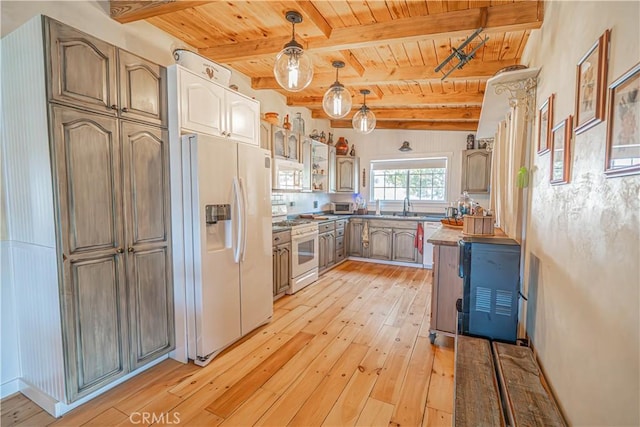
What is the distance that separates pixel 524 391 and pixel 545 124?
1492 mm

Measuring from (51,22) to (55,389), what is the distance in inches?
86.2

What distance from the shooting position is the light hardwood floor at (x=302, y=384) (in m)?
1.81

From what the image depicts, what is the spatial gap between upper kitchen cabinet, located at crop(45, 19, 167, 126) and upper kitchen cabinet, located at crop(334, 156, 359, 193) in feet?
13.3

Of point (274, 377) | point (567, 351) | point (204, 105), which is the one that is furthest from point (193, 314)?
point (567, 351)

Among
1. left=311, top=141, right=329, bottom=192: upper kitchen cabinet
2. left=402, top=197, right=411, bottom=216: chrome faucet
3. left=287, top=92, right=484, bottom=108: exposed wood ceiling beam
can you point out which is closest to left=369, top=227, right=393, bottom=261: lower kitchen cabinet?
left=402, top=197, right=411, bottom=216: chrome faucet

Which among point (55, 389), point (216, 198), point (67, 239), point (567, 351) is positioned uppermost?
point (216, 198)

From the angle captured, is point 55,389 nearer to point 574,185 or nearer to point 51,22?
point 51,22

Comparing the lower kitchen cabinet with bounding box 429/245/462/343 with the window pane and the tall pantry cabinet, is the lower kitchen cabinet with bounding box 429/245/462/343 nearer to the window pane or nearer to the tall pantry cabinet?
the tall pantry cabinet

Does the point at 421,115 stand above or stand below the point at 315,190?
above

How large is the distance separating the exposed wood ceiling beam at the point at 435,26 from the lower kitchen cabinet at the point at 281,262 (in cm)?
207

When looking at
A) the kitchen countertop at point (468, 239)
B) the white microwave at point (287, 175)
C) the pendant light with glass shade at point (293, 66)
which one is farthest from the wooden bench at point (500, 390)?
the white microwave at point (287, 175)

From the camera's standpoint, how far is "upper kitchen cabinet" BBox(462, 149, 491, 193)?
5121mm

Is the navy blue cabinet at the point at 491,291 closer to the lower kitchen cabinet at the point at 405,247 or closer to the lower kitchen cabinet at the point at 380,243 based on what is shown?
the lower kitchen cabinet at the point at 405,247

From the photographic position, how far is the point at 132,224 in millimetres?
2104
